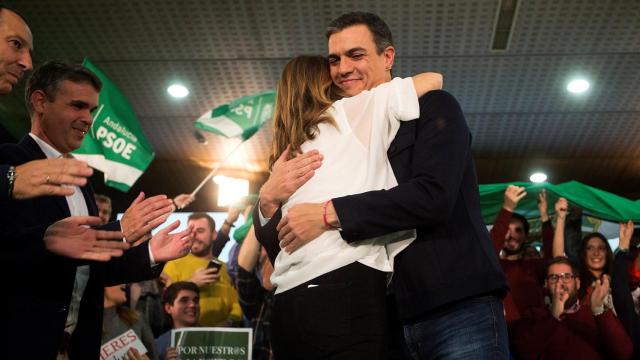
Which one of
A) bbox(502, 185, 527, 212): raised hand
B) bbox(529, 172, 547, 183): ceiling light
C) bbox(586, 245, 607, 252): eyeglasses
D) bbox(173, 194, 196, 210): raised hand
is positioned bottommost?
bbox(586, 245, 607, 252): eyeglasses

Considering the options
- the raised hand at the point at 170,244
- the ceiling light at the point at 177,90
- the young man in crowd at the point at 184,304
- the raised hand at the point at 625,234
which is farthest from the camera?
the ceiling light at the point at 177,90

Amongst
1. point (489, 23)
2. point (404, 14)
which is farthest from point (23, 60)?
point (489, 23)

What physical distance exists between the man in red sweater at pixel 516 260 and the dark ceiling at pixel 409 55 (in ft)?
4.47

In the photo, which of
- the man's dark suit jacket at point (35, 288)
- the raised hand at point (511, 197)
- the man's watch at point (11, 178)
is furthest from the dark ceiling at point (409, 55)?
the man's watch at point (11, 178)

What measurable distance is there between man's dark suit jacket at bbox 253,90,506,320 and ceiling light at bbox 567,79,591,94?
169 inches

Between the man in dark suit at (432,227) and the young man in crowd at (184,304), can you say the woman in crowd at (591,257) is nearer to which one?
the young man in crowd at (184,304)

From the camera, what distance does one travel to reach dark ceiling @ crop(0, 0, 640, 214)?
4559 mm

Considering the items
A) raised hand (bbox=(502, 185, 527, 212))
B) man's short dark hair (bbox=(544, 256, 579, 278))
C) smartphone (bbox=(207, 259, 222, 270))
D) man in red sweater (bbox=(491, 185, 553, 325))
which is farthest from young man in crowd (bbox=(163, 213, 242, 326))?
man's short dark hair (bbox=(544, 256, 579, 278))

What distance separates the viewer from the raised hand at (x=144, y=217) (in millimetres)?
2020

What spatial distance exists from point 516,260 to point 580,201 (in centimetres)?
149

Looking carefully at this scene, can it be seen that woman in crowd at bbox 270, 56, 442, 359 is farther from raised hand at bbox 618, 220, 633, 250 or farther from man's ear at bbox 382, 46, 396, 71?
raised hand at bbox 618, 220, 633, 250

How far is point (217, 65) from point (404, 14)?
5.13ft

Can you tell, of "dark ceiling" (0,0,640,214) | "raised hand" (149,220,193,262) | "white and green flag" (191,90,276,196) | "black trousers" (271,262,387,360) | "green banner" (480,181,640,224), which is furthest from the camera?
"green banner" (480,181,640,224)

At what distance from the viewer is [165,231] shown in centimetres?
218
